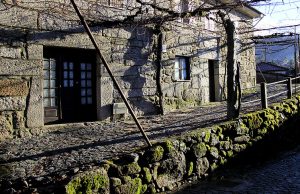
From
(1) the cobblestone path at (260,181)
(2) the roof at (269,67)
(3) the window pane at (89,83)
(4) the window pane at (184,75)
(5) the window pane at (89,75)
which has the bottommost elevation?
(1) the cobblestone path at (260,181)

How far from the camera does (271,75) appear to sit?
22.3 metres

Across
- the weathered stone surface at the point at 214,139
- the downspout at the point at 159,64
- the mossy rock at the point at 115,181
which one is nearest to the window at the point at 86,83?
the downspout at the point at 159,64

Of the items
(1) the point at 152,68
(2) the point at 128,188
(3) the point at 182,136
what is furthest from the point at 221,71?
(2) the point at 128,188

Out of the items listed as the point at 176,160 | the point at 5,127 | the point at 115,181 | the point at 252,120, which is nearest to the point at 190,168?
the point at 176,160

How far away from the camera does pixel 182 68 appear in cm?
1000

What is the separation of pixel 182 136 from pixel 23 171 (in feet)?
7.44

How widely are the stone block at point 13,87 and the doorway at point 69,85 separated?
60 cm

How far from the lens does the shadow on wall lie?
26.6 feet

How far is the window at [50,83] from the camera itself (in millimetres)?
6840

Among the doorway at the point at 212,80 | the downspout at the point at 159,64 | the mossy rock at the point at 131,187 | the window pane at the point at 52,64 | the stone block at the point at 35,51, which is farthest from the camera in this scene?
the doorway at the point at 212,80

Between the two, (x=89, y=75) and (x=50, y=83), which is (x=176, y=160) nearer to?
(x=50, y=83)

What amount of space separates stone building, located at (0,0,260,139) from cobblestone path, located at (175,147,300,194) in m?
3.33

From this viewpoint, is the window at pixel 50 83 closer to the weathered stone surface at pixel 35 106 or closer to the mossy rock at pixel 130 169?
the weathered stone surface at pixel 35 106

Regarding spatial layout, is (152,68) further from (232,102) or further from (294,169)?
(294,169)
